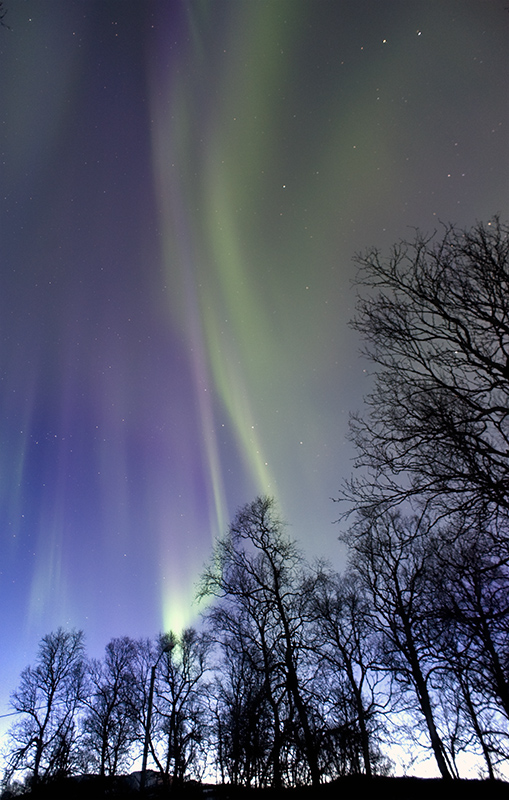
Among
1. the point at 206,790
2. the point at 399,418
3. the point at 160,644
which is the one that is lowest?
the point at 206,790

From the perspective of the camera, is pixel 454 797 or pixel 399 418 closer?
pixel 399 418

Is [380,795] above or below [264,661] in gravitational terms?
below

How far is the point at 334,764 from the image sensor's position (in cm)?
921

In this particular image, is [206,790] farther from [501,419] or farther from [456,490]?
[501,419]

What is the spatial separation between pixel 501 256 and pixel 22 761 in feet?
113

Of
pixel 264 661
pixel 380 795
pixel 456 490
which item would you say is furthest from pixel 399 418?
pixel 380 795

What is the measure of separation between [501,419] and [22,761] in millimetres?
32752

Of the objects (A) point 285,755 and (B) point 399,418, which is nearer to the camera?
(B) point 399,418

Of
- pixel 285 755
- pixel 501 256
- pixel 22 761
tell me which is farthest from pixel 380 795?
pixel 22 761

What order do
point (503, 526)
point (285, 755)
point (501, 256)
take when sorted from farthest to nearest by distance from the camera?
point (285, 755) → point (503, 526) → point (501, 256)

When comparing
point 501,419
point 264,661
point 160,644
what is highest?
point 160,644

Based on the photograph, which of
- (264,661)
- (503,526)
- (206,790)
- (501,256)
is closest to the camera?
(501,256)

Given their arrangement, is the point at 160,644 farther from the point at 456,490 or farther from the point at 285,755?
the point at 456,490

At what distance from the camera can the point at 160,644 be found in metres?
27.8
